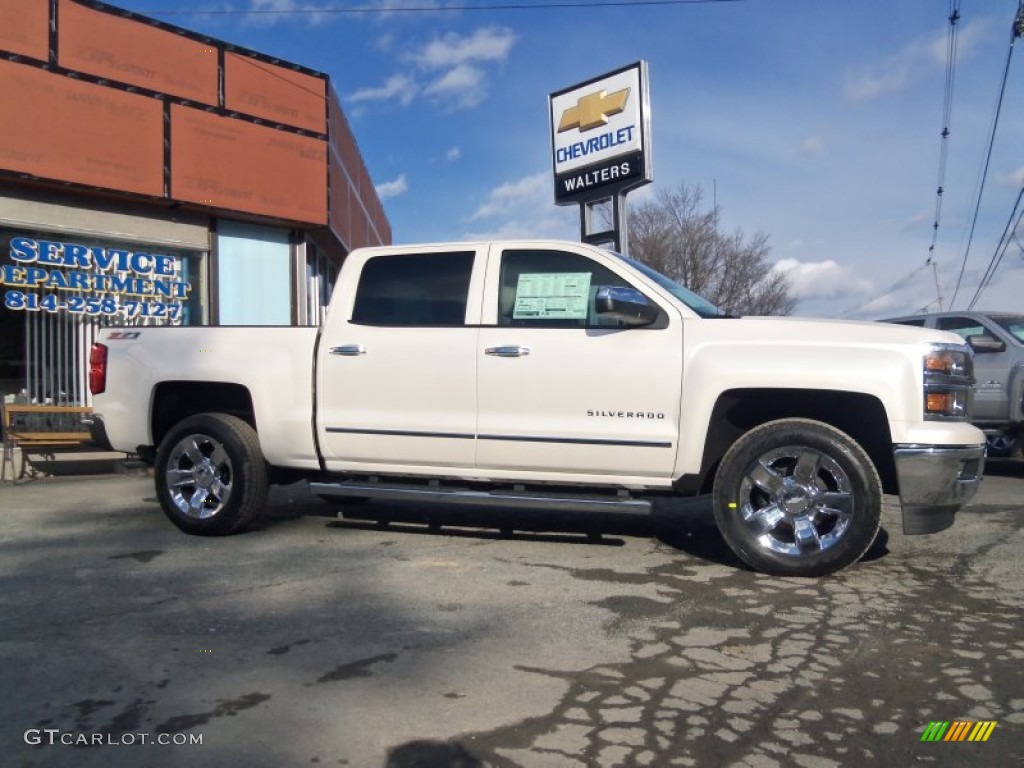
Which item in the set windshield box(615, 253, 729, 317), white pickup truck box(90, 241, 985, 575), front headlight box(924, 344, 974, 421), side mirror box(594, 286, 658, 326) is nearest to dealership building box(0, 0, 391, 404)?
white pickup truck box(90, 241, 985, 575)

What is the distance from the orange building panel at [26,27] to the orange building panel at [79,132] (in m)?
0.22

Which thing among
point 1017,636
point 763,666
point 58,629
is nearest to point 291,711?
point 58,629

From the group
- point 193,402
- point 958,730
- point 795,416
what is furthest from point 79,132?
point 958,730

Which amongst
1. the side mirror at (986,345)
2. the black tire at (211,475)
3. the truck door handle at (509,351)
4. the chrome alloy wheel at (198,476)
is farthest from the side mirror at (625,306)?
the side mirror at (986,345)

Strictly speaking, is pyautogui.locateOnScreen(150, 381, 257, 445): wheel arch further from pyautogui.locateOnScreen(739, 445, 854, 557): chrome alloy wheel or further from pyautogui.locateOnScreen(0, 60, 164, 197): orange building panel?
pyautogui.locateOnScreen(0, 60, 164, 197): orange building panel

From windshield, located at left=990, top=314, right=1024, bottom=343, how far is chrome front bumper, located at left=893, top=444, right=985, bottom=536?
640cm

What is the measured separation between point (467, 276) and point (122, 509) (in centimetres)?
411

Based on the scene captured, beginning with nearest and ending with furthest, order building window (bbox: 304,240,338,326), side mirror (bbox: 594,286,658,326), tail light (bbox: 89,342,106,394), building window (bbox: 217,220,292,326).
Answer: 1. side mirror (bbox: 594,286,658,326)
2. tail light (bbox: 89,342,106,394)
3. building window (bbox: 217,220,292,326)
4. building window (bbox: 304,240,338,326)

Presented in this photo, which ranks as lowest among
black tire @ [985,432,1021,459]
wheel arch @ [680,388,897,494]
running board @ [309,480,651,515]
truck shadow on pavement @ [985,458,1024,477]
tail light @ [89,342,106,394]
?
truck shadow on pavement @ [985,458,1024,477]

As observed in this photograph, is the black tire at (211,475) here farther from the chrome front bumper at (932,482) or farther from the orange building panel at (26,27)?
the orange building panel at (26,27)

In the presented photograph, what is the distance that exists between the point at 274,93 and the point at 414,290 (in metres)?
8.39

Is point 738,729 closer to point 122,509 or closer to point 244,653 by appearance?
point 244,653

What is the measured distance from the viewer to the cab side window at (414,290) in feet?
19.0

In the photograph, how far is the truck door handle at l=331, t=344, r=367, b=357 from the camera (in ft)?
19.1
